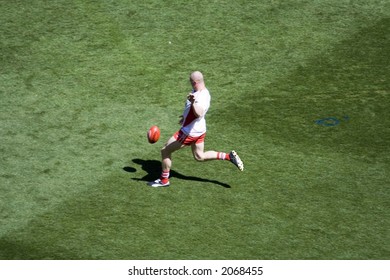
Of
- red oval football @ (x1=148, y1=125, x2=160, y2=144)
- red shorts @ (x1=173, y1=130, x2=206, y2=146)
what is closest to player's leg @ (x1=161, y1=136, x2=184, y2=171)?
red shorts @ (x1=173, y1=130, x2=206, y2=146)

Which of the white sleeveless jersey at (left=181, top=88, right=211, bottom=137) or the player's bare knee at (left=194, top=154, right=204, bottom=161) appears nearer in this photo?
the white sleeveless jersey at (left=181, top=88, right=211, bottom=137)

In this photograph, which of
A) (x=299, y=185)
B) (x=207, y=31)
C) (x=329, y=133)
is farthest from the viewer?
(x=207, y=31)

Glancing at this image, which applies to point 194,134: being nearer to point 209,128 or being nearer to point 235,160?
point 235,160

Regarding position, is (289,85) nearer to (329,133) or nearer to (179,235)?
(329,133)

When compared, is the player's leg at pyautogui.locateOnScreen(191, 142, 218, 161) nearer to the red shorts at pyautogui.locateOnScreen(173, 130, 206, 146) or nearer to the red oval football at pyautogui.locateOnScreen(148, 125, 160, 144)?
the red shorts at pyautogui.locateOnScreen(173, 130, 206, 146)

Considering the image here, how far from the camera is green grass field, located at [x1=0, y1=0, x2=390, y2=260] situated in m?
15.0

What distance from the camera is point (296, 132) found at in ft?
59.0

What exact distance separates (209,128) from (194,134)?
2165 millimetres

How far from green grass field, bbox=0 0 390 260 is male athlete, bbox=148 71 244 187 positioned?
41 centimetres

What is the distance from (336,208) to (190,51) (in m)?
6.40

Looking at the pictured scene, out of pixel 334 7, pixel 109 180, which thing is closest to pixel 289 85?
pixel 334 7

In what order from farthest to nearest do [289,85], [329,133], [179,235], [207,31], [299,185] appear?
[207,31]
[289,85]
[329,133]
[299,185]
[179,235]

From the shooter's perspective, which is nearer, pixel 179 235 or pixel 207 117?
pixel 179 235

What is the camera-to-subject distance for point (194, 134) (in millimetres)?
15984
